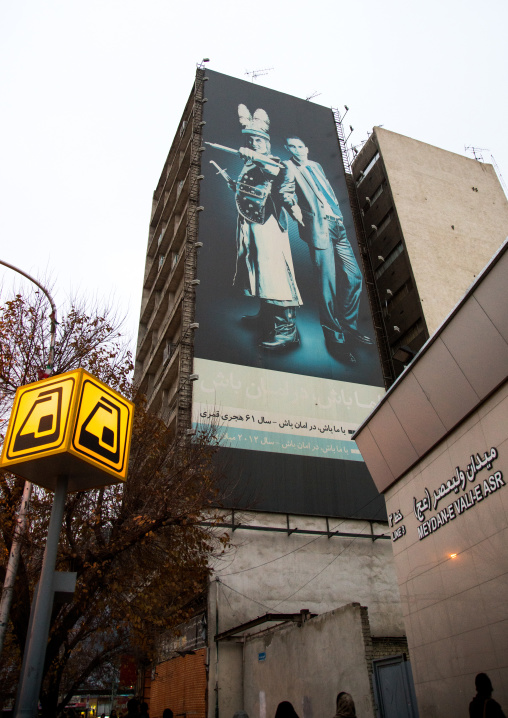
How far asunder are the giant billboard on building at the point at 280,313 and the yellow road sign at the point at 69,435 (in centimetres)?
1534

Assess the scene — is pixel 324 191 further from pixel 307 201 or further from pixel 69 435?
pixel 69 435

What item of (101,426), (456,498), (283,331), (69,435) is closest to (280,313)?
(283,331)

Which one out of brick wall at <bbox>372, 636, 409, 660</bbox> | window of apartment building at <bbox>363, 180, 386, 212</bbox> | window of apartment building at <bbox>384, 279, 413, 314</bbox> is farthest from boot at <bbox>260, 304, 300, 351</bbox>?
window of apartment building at <bbox>363, 180, 386, 212</bbox>

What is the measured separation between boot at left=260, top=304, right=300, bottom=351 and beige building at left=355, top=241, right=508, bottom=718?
14.0 meters

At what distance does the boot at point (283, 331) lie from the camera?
2538 cm

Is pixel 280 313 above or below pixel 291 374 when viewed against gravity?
above

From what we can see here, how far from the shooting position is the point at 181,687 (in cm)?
1870

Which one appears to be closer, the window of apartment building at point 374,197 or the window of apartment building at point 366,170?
the window of apartment building at point 374,197

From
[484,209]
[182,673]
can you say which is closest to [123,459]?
[182,673]

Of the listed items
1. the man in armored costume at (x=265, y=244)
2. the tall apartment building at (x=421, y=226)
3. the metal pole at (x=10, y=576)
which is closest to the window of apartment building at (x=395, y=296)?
the tall apartment building at (x=421, y=226)

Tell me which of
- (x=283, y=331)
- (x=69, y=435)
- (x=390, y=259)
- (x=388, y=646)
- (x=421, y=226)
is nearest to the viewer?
(x=69, y=435)

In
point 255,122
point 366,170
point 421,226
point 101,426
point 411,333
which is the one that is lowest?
point 101,426

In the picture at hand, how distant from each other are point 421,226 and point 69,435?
35.0m

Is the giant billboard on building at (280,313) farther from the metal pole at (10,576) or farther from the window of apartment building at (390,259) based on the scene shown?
the metal pole at (10,576)
